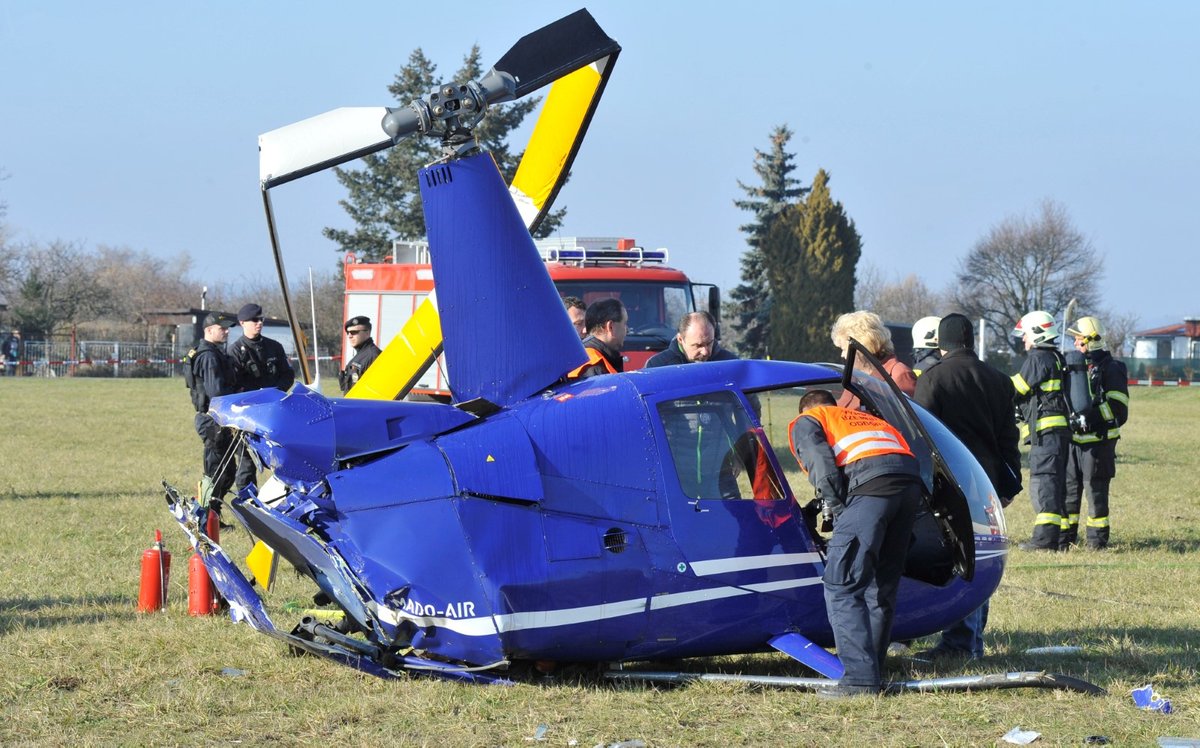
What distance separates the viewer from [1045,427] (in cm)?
1153

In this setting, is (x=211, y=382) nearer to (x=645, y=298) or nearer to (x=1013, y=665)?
(x=645, y=298)

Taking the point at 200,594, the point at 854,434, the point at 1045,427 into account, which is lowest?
the point at 200,594

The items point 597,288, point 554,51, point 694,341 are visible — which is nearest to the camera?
point 554,51

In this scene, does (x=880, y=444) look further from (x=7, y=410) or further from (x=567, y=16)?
(x=7, y=410)

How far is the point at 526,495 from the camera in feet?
19.4

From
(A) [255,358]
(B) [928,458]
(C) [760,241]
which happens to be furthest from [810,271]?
(B) [928,458]

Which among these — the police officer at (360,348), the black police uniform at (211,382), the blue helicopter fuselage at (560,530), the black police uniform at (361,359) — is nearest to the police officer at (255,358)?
the black police uniform at (211,382)

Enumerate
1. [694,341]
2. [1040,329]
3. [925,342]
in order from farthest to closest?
1. [1040,329]
2. [925,342]
3. [694,341]

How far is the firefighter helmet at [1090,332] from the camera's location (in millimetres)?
12016

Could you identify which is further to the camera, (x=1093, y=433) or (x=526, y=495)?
(x=1093, y=433)

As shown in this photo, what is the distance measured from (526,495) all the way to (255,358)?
6.51 metres

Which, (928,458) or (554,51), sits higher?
(554,51)

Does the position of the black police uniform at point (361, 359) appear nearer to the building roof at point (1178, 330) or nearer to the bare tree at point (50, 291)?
the bare tree at point (50, 291)

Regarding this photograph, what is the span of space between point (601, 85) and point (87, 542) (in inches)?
254
